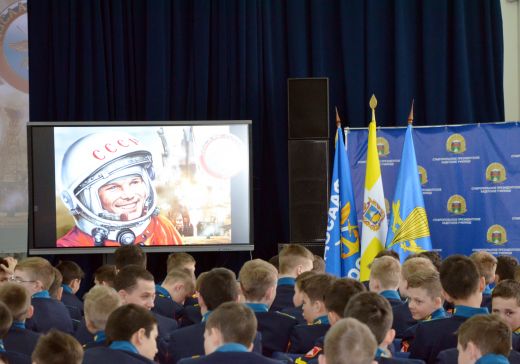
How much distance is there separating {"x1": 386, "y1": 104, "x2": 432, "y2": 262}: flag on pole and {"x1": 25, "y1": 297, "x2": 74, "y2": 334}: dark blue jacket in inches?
177

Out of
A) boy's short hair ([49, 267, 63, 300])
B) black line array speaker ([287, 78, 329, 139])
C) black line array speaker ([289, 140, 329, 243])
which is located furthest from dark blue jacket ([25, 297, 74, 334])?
black line array speaker ([287, 78, 329, 139])

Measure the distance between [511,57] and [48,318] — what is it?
7596 millimetres

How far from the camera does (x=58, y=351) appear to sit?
9.80 feet

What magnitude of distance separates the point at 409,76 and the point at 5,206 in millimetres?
5168

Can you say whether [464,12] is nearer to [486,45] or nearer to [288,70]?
[486,45]

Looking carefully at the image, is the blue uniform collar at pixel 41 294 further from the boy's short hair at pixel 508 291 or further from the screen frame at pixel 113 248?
the screen frame at pixel 113 248

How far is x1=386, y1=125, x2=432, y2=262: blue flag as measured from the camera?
932 cm

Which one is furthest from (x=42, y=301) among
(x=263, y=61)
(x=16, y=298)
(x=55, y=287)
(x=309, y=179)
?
(x=263, y=61)

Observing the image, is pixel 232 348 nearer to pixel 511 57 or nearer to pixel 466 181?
pixel 466 181

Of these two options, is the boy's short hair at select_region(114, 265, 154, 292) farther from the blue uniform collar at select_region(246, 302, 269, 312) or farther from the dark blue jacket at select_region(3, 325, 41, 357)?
the dark blue jacket at select_region(3, 325, 41, 357)

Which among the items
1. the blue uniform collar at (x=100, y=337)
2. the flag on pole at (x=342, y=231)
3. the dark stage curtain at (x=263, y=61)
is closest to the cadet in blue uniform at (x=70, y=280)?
the blue uniform collar at (x=100, y=337)

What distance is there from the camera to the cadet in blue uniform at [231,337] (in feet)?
10.9

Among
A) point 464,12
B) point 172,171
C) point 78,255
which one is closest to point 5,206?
point 78,255

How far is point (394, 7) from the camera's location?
11.2 meters
